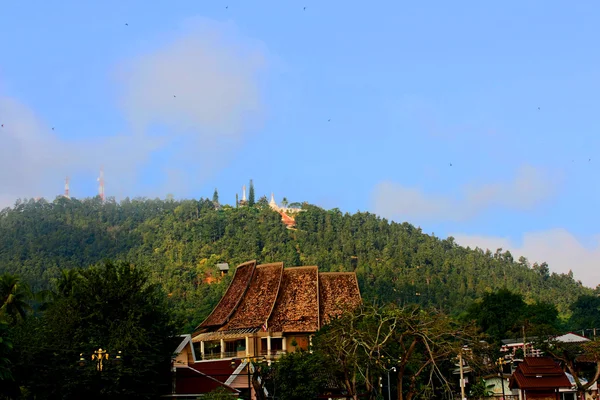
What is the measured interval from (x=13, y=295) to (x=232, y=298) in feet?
65.0

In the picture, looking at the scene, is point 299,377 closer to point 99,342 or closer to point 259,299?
point 99,342

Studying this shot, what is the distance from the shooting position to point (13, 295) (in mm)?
51750

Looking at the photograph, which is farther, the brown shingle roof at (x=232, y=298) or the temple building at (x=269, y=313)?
the brown shingle roof at (x=232, y=298)

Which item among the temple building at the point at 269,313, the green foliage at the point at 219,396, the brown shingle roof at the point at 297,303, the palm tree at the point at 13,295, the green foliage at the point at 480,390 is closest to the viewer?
the green foliage at the point at 219,396

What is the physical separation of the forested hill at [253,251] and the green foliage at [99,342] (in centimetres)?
5020

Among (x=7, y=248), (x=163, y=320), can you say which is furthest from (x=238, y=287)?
(x=7, y=248)

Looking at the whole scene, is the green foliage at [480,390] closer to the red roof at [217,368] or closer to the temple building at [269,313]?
the temple building at [269,313]

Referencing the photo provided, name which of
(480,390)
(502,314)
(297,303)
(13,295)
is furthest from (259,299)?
(502,314)

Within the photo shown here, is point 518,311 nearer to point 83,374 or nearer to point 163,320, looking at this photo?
point 163,320

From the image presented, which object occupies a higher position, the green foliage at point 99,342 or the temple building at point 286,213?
the temple building at point 286,213

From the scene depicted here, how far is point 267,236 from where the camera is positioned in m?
146

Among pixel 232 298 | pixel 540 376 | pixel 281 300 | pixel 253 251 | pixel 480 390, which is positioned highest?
pixel 253 251

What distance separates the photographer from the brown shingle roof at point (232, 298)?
208 feet

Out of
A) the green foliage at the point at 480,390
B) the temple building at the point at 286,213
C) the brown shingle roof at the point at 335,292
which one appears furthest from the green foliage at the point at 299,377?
the temple building at the point at 286,213
